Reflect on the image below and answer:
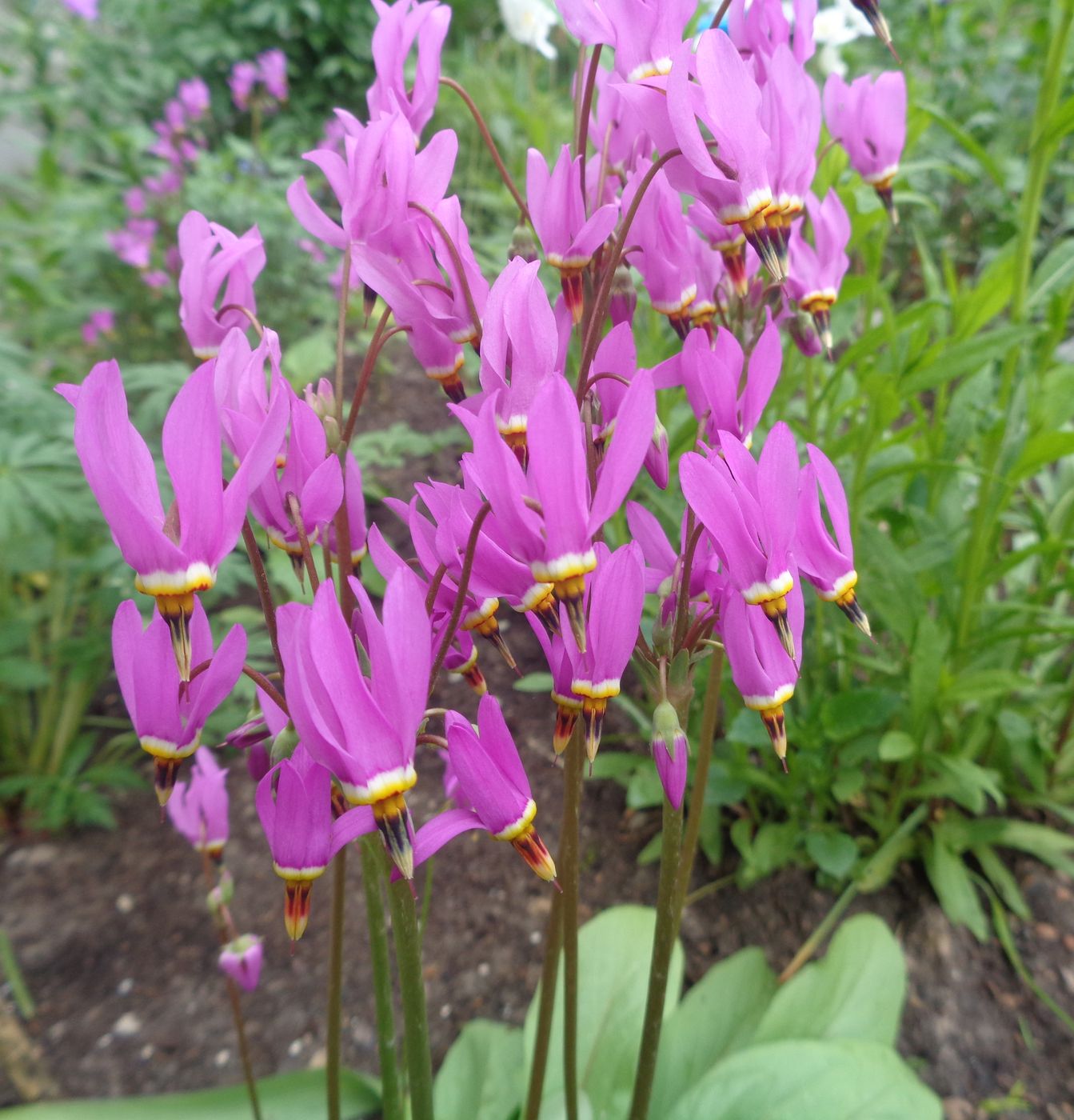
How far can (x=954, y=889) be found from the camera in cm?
187

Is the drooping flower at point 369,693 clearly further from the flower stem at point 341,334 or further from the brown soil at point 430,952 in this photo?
the brown soil at point 430,952

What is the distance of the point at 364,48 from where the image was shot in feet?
22.4

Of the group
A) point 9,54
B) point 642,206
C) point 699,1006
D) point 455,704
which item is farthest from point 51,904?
point 9,54

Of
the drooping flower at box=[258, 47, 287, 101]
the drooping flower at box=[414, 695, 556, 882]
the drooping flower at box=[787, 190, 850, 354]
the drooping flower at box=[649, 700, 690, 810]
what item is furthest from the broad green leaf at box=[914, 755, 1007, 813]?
the drooping flower at box=[258, 47, 287, 101]

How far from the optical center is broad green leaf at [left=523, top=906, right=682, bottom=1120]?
135 centimetres

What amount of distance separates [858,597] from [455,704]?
1172mm

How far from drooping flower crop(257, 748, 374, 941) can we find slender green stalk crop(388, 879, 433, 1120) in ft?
0.29

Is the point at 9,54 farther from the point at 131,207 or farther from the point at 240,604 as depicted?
the point at 240,604

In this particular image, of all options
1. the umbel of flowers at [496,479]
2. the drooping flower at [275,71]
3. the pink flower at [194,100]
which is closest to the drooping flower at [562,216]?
the umbel of flowers at [496,479]

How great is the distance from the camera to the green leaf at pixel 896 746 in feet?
5.57

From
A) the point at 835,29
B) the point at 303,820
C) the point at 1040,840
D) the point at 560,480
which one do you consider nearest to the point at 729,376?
the point at 560,480

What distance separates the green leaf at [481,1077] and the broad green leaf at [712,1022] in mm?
236

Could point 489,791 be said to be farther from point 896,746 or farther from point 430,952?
point 430,952

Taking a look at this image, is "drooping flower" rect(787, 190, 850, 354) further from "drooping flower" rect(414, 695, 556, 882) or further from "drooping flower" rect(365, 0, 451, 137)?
"drooping flower" rect(414, 695, 556, 882)
